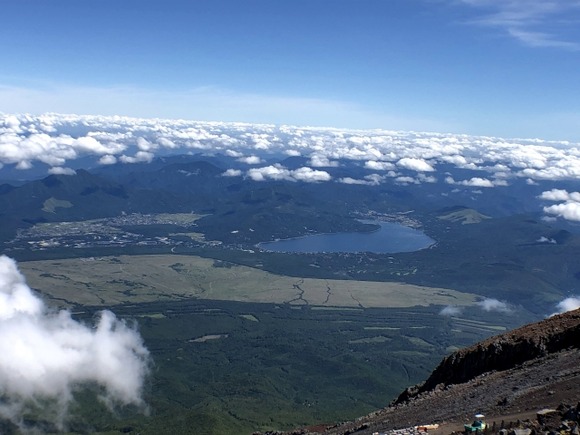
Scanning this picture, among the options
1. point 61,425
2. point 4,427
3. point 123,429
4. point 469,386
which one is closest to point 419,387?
point 469,386

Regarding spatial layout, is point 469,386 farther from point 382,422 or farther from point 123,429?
point 123,429

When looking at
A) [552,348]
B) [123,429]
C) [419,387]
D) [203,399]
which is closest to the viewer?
[552,348]

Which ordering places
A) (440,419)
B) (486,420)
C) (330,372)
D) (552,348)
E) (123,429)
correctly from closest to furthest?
1. (486,420)
2. (440,419)
3. (552,348)
4. (123,429)
5. (330,372)

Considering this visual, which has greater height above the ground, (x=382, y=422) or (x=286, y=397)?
(x=382, y=422)

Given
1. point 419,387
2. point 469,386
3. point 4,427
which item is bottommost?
point 4,427

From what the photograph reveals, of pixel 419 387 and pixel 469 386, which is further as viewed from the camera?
pixel 419 387

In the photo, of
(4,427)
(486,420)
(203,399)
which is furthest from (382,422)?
(4,427)
